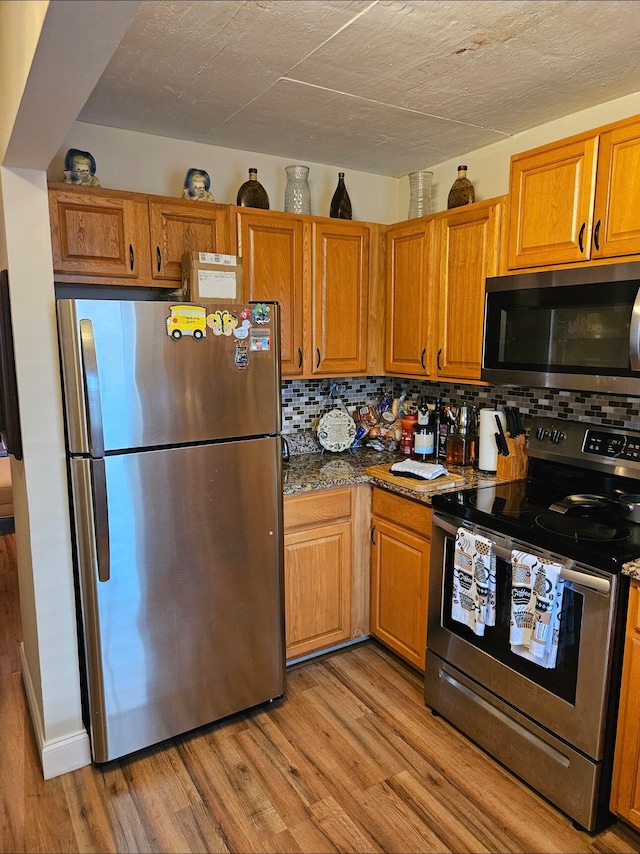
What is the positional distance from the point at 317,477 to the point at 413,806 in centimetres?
126

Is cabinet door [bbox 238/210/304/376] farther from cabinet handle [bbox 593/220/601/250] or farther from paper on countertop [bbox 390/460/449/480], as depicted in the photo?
cabinet handle [bbox 593/220/601/250]

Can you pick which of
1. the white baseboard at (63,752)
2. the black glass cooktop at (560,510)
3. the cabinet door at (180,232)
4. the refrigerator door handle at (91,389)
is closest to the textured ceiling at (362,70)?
the cabinet door at (180,232)

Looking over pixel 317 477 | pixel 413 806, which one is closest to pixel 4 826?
pixel 413 806

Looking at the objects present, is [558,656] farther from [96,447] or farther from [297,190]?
[297,190]

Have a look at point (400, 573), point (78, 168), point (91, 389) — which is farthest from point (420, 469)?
point (78, 168)

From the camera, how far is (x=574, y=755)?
5.73ft

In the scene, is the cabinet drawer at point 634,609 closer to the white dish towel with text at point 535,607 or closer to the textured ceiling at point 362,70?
the white dish towel with text at point 535,607

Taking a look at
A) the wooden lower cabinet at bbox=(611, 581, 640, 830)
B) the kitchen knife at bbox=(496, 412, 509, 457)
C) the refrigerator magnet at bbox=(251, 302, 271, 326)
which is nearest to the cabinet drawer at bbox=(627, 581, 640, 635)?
the wooden lower cabinet at bbox=(611, 581, 640, 830)

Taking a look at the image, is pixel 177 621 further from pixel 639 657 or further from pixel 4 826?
pixel 639 657

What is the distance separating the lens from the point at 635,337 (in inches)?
68.7

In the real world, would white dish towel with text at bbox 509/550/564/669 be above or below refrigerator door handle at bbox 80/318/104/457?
below

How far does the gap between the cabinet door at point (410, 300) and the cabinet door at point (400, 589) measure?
2.63ft

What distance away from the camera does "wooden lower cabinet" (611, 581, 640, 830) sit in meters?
1.62

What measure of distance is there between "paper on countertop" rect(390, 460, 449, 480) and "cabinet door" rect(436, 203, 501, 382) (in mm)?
414
